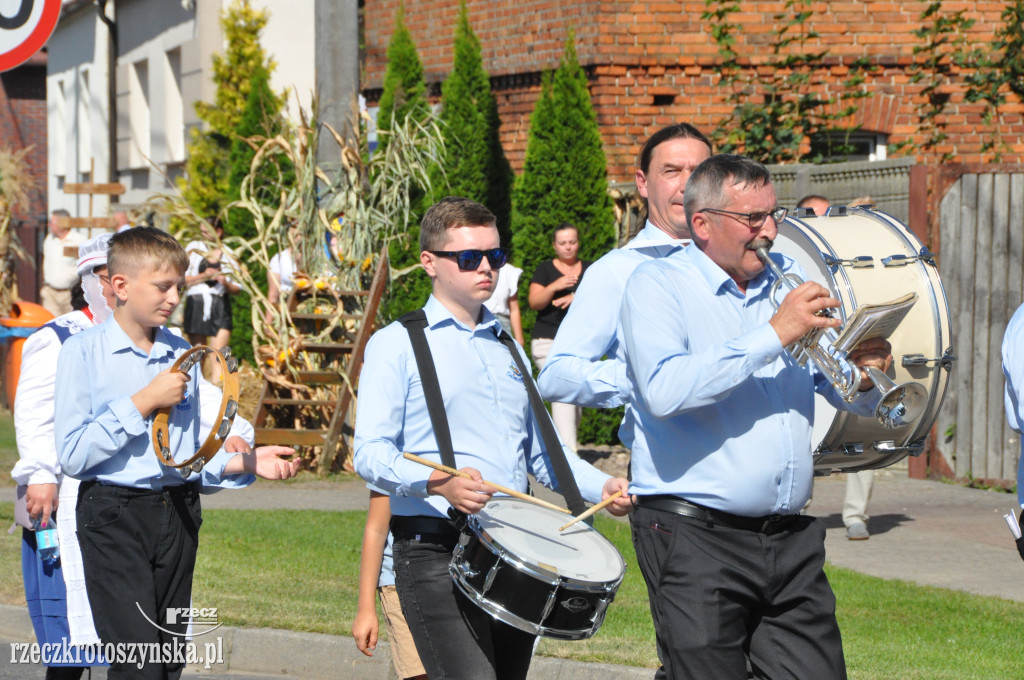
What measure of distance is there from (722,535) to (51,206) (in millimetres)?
28626

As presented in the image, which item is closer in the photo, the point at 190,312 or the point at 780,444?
the point at 780,444

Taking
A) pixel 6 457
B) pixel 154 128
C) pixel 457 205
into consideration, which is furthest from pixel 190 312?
pixel 457 205

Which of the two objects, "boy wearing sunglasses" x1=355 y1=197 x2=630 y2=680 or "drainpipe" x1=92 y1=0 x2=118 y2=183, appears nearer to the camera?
"boy wearing sunglasses" x1=355 y1=197 x2=630 y2=680

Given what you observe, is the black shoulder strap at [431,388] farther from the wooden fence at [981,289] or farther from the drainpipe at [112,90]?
the drainpipe at [112,90]

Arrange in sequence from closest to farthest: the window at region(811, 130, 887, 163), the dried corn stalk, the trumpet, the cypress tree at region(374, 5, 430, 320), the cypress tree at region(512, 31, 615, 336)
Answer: the trumpet → the cypress tree at region(512, 31, 615, 336) → the cypress tree at region(374, 5, 430, 320) → the window at region(811, 130, 887, 163) → the dried corn stalk

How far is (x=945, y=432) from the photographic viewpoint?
10922mm

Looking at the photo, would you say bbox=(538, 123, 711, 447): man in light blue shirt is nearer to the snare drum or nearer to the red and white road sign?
the snare drum

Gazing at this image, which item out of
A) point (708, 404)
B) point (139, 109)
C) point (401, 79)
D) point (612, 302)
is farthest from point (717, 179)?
point (139, 109)

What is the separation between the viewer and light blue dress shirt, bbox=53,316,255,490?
14.9ft

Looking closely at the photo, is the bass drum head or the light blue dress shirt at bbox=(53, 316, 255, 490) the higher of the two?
the light blue dress shirt at bbox=(53, 316, 255, 490)

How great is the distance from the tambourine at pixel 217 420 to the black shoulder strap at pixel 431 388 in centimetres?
56

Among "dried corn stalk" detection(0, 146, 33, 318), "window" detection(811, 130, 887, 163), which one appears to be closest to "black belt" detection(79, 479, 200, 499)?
"window" detection(811, 130, 887, 163)

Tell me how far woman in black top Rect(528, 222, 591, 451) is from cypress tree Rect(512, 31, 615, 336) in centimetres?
180

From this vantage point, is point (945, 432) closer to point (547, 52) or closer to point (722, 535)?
point (547, 52)
